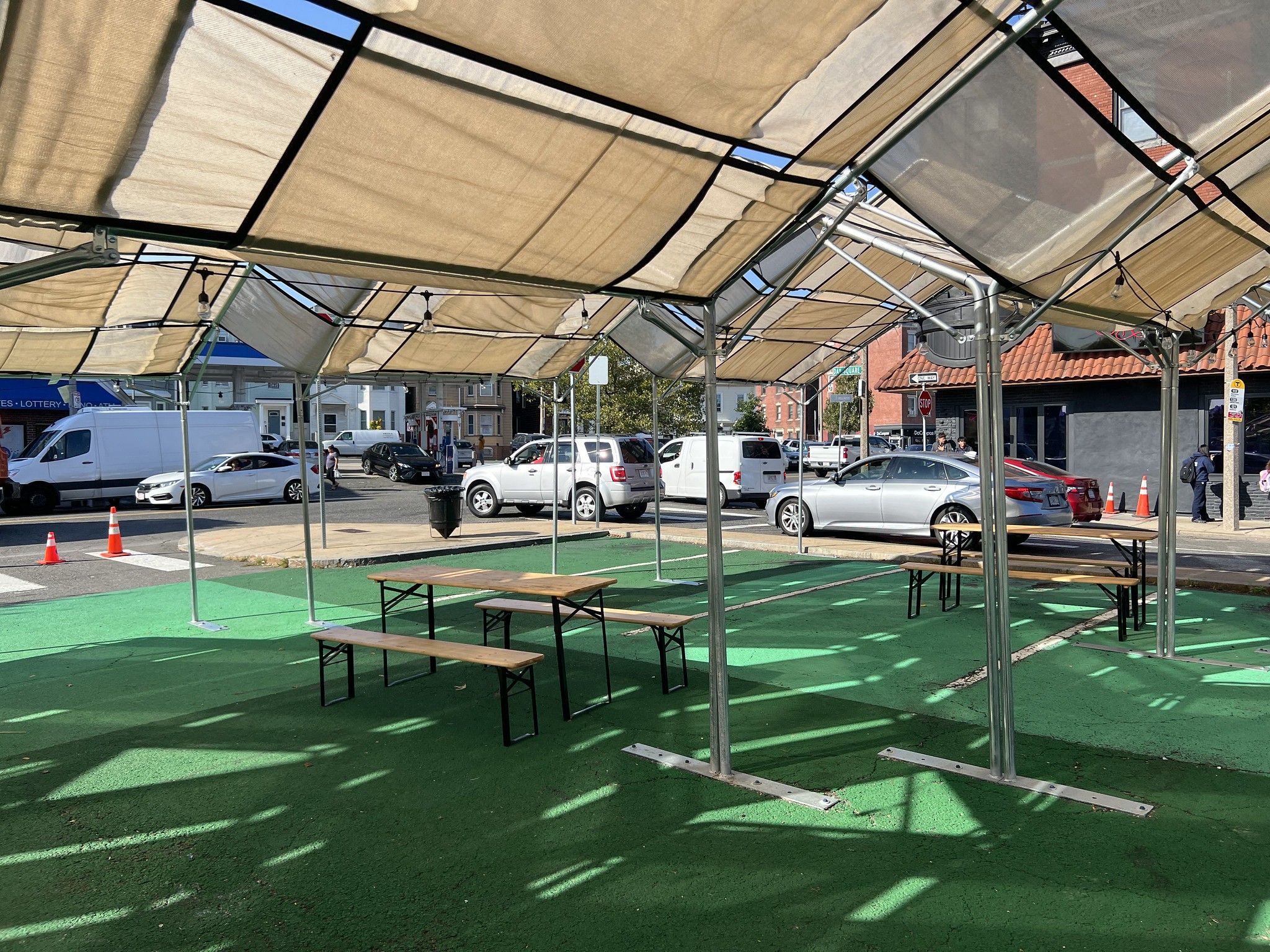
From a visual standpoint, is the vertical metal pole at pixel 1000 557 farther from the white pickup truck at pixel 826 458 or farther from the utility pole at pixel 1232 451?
the white pickup truck at pixel 826 458

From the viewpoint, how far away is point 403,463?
36906 mm

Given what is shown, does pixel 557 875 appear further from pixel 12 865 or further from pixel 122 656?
pixel 122 656

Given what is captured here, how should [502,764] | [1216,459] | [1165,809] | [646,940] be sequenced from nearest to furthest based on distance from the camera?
[646,940]
[1165,809]
[502,764]
[1216,459]

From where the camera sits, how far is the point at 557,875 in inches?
159

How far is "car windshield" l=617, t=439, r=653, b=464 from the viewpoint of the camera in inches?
797

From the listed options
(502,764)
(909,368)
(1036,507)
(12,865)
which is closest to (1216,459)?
(909,368)

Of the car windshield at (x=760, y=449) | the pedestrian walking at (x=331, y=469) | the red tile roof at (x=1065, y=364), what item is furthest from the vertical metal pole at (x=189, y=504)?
the pedestrian walking at (x=331, y=469)

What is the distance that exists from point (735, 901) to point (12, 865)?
329cm

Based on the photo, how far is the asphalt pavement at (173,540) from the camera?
43.4ft

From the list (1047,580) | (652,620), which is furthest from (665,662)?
(1047,580)

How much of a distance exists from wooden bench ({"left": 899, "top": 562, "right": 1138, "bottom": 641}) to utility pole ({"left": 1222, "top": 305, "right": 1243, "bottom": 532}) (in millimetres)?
8837

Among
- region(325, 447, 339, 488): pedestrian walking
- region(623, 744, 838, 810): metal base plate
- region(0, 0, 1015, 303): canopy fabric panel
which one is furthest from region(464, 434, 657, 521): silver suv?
region(0, 0, 1015, 303): canopy fabric panel

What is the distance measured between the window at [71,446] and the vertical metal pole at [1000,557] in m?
25.7

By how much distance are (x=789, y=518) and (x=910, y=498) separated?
2.62 meters
